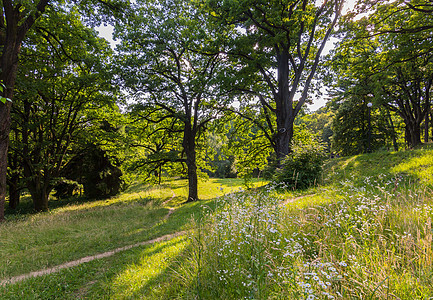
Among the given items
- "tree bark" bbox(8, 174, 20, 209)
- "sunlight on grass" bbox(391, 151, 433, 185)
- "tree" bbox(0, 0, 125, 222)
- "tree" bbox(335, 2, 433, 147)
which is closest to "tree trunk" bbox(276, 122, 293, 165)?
"sunlight on grass" bbox(391, 151, 433, 185)

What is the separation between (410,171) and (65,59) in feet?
68.4

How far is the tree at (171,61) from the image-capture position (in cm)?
1269

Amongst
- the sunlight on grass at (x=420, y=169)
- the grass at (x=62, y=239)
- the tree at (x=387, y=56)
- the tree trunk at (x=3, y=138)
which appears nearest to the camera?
the grass at (x=62, y=239)

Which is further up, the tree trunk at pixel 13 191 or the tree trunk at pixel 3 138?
the tree trunk at pixel 3 138

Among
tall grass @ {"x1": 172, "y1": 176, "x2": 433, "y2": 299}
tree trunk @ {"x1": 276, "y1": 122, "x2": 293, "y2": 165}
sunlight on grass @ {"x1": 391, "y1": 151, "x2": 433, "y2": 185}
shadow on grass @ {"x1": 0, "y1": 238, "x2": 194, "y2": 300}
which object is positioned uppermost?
tree trunk @ {"x1": 276, "y1": 122, "x2": 293, "y2": 165}

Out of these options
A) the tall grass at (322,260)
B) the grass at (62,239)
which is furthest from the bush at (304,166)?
the tall grass at (322,260)

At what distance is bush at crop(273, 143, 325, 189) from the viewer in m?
8.79

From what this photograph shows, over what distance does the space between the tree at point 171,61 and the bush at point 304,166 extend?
674cm

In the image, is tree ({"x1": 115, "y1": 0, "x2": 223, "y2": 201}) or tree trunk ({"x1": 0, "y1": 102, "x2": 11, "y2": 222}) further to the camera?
tree ({"x1": 115, "y1": 0, "x2": 223, "y2": 201})

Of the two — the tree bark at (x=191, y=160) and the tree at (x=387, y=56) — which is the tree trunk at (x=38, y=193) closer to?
the tree bark at (x=191, y=160)

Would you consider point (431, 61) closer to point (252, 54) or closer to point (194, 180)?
point (252, 54)

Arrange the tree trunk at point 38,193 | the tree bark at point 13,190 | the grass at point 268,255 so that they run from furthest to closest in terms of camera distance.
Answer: the tree bark at point 13,190, the tree trunk at point 38,193, the grass at point 268,255

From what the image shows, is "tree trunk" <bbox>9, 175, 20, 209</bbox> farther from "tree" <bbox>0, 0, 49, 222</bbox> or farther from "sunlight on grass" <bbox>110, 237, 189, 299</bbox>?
"sunlight on grass" <bbox>110, 237, 189, 299</bbox>

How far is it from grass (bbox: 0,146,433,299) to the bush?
3.72 feet
